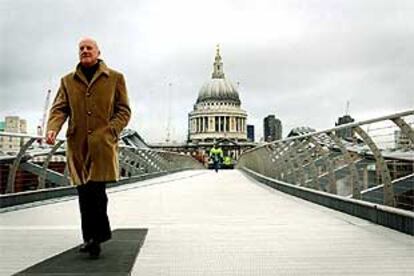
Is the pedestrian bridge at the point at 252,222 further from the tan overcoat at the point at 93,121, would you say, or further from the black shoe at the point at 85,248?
the tan overcoat at the point at 93,121

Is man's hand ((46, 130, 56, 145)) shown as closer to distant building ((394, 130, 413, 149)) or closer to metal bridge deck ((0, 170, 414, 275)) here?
metal bridge deck ((0, 170, 414, 275))

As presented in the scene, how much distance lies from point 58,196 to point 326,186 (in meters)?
4.85

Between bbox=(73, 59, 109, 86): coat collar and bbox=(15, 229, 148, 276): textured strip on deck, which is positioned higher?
bbox=(73, 59, 109, 86): coat collar

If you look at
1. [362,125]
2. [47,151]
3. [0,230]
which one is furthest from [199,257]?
[47,151]

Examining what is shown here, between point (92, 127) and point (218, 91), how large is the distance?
162 m

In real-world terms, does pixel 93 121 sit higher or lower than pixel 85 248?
higher

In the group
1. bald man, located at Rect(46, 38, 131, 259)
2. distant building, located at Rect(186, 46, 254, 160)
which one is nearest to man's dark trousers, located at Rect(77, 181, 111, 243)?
bald man, located at Rect(46, 38, 131, 259)

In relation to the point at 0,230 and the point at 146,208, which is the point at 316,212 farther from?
the point at 0,230

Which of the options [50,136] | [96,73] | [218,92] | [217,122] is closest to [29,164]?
[50,136]

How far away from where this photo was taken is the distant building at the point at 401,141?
21.0ft

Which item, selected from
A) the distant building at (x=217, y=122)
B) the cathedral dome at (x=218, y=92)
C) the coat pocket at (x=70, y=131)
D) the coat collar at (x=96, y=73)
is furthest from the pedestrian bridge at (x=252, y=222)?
the cathedral dome at (x=218, y=92)

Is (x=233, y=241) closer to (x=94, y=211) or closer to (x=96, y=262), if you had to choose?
(x=94, y=211)

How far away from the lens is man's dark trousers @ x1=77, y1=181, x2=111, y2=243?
16.5 feet

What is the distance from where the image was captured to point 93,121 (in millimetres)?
4945
